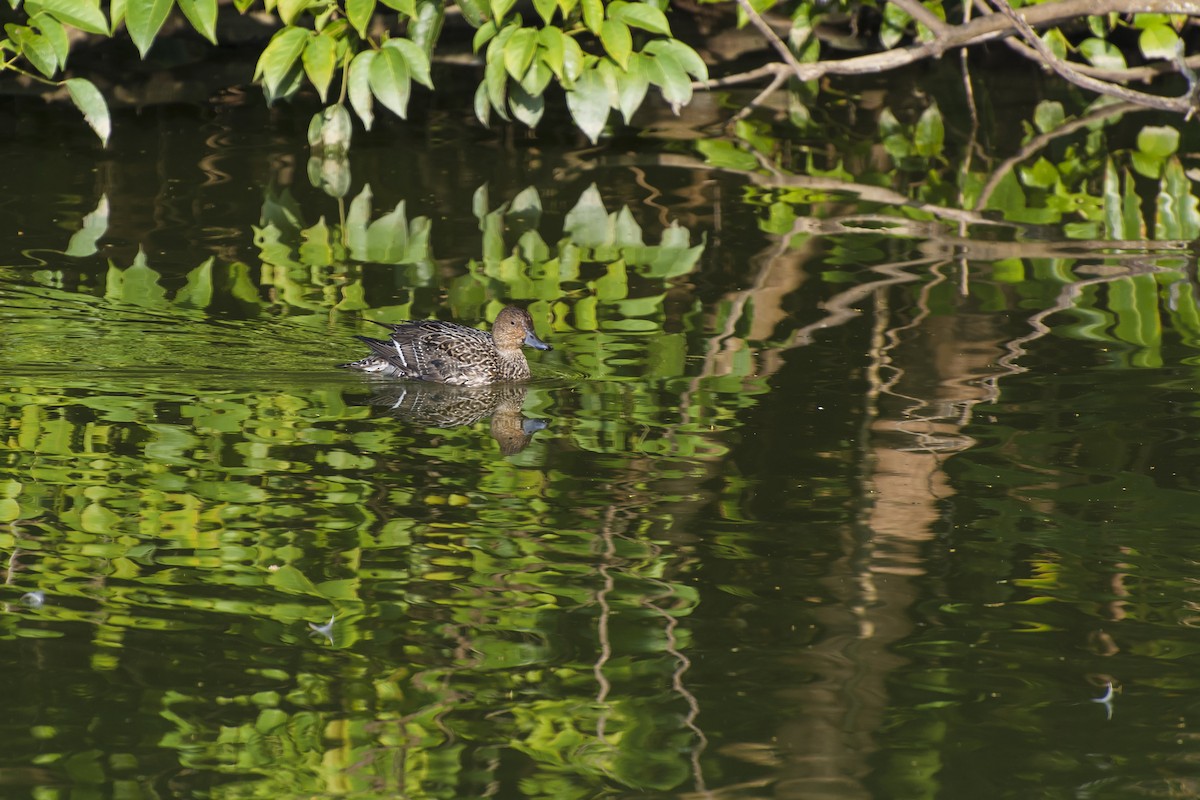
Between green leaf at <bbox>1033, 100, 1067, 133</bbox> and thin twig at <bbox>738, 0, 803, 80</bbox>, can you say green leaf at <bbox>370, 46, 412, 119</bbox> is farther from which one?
green leaf at <bbox>1033, 100, 1067, 133</bbox>

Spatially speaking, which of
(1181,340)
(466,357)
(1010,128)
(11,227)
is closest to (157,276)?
(11,227)

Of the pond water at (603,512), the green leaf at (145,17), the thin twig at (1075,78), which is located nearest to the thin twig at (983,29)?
the thin twig at (1075,78)

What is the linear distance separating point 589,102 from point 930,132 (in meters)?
5.31

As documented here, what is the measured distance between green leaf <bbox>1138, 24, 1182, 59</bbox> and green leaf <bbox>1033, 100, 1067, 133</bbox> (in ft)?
6.13

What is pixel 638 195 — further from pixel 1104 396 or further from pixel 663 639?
pixel 663 639

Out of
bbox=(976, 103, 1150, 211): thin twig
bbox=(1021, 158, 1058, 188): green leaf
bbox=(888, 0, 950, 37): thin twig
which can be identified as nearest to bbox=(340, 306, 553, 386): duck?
bbox=(976, 103, 1150, 211): thin twig

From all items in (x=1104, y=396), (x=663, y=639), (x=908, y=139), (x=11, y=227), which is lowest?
(x=663, y=639)

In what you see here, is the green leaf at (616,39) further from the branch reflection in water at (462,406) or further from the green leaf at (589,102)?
the branch reflection in water at (462,406)

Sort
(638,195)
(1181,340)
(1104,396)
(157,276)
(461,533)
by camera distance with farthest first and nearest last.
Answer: (638,195)
(157,276)
(1181,340)
(1104,396)
(461,533)

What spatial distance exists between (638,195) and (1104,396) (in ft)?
17.2

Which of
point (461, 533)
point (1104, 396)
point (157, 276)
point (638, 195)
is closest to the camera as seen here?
point (461, 533)

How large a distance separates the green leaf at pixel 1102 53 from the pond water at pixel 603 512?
2.70 meters

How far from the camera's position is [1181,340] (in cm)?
946

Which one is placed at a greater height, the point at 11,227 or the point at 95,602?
the point at 11,227
